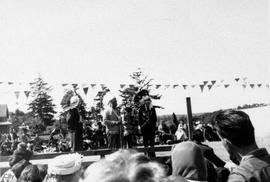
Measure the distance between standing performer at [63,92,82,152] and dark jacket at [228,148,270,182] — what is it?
6.30m

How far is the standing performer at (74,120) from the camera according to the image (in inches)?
323

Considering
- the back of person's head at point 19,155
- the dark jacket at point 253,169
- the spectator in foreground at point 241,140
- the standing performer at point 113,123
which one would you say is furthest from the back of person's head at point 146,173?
A: the standing performer at point 113,123

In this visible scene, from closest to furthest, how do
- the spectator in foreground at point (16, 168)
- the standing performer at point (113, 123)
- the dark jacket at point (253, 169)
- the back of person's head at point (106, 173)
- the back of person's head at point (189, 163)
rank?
the back of person's head at point (106, 173)
the dark jacket at point (253, 169)
the back of person's head at point (189, 163)
the spectator in foreground at point (16, 168)
the standing performer at point (113, 123)

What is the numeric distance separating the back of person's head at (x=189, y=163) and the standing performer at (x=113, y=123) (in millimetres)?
6085

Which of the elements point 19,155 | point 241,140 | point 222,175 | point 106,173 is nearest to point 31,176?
point 19,155

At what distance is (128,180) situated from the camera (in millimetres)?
993

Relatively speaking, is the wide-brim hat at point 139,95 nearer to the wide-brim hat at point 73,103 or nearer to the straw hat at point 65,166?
the wide-brim hat at point 73,103

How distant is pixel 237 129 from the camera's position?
2.24 metres

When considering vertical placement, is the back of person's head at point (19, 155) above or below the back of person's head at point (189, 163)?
below

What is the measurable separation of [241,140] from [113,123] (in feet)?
20.9

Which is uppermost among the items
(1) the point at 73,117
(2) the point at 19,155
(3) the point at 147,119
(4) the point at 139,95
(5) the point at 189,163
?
(4) the point at 139,95

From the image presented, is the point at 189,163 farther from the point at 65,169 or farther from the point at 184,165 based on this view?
the point at 65,169

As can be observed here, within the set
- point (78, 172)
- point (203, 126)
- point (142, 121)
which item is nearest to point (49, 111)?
point (203, 126)

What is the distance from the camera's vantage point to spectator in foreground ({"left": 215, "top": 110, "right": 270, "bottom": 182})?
2.12 meters
